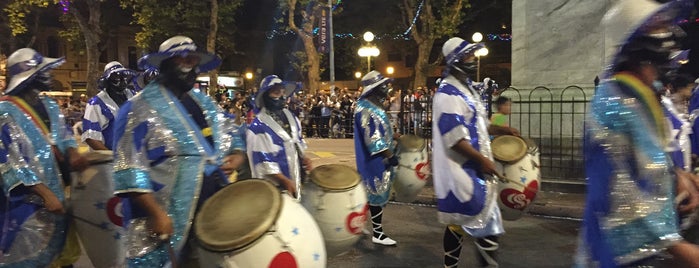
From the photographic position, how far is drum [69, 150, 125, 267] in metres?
4.27

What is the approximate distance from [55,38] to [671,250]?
5621 cm

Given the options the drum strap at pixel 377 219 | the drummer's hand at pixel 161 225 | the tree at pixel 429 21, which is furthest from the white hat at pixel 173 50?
→ the tree at pixel 429 21

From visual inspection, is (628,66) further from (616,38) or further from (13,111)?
(13,111)

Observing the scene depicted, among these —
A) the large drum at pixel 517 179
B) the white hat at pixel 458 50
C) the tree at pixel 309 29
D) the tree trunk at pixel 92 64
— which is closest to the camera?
the white hat at pixel 458 50

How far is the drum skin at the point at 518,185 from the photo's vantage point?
5.38 metres

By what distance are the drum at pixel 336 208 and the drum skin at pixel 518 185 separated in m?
1.22

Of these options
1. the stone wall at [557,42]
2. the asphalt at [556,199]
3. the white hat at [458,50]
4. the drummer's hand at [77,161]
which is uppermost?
the stone wall at [557,42]

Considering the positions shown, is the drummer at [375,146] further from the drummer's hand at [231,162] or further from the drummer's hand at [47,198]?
the drummer's hand at [47,198]

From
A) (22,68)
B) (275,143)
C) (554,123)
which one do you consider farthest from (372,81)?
(554,123)

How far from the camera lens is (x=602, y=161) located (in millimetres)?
2365

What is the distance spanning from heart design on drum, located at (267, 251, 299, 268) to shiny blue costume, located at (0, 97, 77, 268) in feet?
6.71

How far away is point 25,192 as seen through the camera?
4.16 metres

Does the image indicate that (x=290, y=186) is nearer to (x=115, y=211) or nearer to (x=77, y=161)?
(x=115, y=211)

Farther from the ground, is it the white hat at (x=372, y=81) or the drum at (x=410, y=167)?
the white hat at (x=372, y=81)
